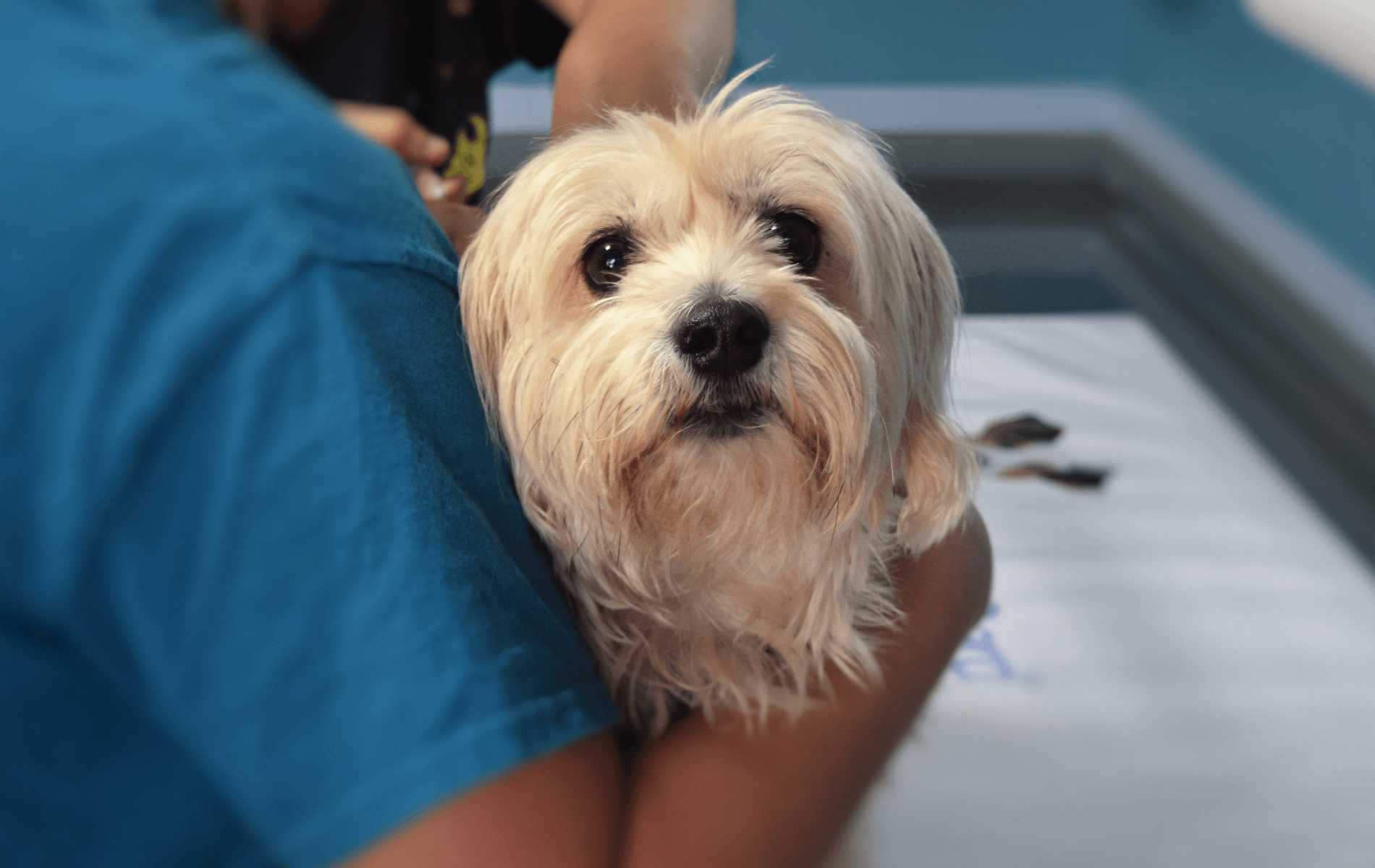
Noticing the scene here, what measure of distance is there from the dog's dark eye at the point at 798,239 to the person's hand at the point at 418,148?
0.23 metres

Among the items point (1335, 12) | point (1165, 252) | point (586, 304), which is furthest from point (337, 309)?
point (1165, 252)

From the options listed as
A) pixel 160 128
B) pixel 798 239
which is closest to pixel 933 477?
pixel 798 239

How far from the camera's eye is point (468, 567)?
410mm

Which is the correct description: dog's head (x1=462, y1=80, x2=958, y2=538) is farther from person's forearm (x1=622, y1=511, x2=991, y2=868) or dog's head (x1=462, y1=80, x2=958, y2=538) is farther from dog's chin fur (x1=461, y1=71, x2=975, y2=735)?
person's forearm (x1=622, y1=511, x2=991, y2=868)

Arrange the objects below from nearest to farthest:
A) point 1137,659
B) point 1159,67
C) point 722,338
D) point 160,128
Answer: point 160,128 → point 722,338 → point 1137,659 → point 1159,67

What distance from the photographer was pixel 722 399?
59 cm

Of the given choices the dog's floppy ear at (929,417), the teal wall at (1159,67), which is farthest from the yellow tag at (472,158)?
the dog's floppy ear at (929,417)

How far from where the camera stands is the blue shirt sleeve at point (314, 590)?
31 cm

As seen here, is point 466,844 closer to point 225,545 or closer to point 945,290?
point 225,545

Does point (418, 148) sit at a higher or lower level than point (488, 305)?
higher

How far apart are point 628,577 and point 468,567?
12.9 inches

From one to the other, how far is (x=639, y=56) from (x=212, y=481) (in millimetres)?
521

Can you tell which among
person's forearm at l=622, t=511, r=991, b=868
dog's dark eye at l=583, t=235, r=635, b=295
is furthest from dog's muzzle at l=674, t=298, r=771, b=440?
person's forearm at l=622, t=511, r=991, b=868

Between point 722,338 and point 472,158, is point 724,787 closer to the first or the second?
point 722,338
